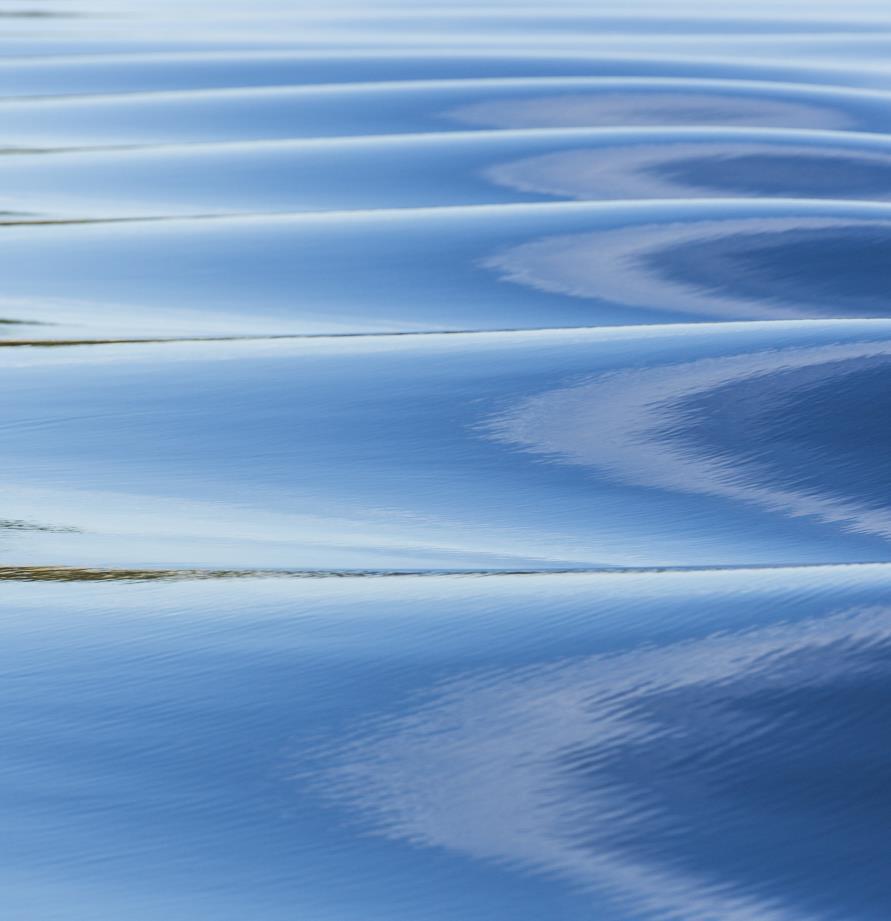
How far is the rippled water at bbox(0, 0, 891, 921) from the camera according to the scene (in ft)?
3.39

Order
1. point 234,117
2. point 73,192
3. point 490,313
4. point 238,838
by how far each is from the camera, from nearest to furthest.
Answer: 1. point 238,838
2. point 490,313
3. point 73,192
4. point 234,117

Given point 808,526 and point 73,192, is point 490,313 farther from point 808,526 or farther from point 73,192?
point 73,192

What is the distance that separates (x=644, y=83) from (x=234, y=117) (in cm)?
98

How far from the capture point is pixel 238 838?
1038 millimetres

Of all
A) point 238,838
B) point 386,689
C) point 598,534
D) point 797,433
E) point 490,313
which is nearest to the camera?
point 238,838

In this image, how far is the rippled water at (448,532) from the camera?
103 centimetres

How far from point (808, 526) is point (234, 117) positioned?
276 cm

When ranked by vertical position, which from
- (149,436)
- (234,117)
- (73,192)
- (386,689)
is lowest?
(386,689)

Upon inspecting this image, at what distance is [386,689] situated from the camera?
1.19 meters

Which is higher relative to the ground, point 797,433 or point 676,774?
point 797,433

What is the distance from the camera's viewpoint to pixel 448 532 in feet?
5.11

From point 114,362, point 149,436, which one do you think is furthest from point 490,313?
point 149,436

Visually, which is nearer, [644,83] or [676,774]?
[676,774]

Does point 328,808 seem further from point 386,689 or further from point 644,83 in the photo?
point 644,83
